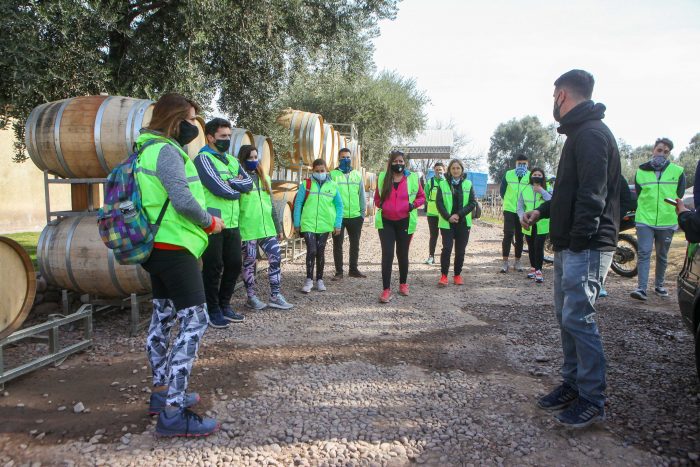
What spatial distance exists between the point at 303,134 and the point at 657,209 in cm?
615

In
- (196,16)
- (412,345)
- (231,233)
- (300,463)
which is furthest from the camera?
(196,16)

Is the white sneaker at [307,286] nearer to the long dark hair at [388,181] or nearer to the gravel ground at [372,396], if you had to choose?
the gravel ground at [372,396]

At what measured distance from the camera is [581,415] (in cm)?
285

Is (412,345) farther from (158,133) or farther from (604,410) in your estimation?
(158,133)

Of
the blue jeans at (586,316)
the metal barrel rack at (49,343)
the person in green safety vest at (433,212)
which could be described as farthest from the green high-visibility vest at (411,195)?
the metal barrel rack at (49,343)

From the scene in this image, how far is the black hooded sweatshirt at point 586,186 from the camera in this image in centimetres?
280

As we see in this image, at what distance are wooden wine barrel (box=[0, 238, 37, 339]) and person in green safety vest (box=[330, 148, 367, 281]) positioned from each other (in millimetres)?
4396

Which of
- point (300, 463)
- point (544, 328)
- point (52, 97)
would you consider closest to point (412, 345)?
point (544, 328)

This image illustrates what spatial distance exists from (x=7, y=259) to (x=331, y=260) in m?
6.38

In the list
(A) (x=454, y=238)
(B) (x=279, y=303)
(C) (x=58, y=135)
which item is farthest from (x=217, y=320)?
(A) (x=454, y=238)

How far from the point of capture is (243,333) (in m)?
4.70

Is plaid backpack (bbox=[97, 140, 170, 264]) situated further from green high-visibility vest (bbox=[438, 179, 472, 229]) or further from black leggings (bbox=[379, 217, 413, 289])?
green high-visibility vest (bbox=[438, 179, 472, 229])

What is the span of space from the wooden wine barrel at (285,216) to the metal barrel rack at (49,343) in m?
4.67

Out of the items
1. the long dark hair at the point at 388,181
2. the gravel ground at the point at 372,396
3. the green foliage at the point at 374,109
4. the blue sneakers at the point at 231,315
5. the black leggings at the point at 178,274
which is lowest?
the gravel ground at the point at 372,396
